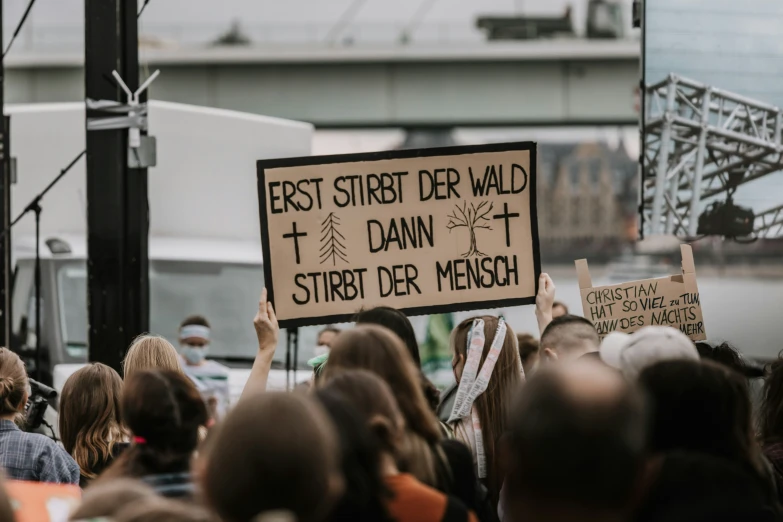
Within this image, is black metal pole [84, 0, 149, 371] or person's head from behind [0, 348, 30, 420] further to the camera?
black metal pole [84, 0, 149, 371]

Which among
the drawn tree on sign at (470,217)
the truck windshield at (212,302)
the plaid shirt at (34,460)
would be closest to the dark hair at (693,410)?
the plaid shirt at (34,460)

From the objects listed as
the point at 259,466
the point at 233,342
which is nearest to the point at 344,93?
the point at 233,342

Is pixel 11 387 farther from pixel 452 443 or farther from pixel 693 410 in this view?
pixel 693 410

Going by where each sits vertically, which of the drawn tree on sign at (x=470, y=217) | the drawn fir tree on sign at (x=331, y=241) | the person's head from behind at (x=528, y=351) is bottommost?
the person's head from behind at (x=528, y=351)

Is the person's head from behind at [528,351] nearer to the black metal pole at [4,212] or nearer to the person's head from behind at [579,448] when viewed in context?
the black metal pole at [4,212]

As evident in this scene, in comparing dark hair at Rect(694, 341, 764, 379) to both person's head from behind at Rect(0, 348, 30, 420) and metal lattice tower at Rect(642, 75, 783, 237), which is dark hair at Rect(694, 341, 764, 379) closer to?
person's head from behind at Rect(0, 348, 30, 420)

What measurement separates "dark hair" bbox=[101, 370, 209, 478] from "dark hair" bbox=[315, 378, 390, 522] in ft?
2.50

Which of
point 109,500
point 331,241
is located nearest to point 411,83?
point 331,241

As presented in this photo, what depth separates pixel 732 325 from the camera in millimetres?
37438

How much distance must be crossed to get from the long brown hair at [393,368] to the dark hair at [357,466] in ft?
2.29

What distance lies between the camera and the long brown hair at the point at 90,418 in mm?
5086

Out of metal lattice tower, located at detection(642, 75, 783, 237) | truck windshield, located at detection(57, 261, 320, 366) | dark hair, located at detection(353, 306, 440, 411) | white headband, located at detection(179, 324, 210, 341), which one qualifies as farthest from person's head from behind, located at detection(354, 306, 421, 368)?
truck windshield, located at detection(57, 261, 320, 366)

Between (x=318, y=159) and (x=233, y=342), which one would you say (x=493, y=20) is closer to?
(x=233, y=342)

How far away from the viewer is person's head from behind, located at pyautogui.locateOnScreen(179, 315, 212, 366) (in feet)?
33.1
